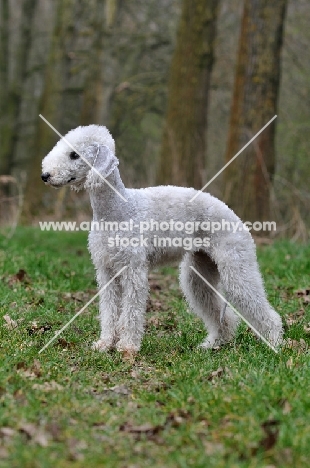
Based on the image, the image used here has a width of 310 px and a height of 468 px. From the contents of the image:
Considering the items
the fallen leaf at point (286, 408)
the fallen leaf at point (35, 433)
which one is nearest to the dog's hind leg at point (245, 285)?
the fallen leaf at point (286, 408)

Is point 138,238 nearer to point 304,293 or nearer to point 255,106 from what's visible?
point 304,293

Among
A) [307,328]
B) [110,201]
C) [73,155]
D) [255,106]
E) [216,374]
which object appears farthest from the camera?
[255,106]

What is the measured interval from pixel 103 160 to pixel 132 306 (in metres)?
1.09

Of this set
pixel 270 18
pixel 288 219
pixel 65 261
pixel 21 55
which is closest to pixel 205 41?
pixel 270 18

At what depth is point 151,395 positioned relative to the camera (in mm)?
3910

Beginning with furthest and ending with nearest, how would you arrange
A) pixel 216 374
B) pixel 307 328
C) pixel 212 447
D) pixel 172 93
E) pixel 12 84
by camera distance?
1. pixel 12 84
2. pixel 172 93
3. pixel 307 328
4. pixel 216 374
5. pixel 212 447

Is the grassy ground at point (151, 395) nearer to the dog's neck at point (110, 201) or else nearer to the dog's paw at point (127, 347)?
the dog's paw at point (127, 347)

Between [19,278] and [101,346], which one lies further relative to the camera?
[19,278]

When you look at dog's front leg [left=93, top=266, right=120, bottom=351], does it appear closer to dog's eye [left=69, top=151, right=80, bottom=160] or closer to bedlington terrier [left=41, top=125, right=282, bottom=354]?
bedlington terrier [left=41, top=125, right=282, bottom=354]

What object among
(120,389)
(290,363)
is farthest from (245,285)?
(120,389)

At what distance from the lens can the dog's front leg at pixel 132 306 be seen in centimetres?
486

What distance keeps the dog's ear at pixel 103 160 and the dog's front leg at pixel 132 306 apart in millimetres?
729

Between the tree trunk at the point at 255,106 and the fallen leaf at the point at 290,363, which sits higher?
the tree trunk at the point at 255,106

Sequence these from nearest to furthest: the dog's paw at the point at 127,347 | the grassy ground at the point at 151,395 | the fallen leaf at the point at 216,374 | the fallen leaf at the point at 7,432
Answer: the grassy ground at the point at 151,395 < the fallen leaf at the point at 7,432 < the fallen leaf at the point at 216,374 < the dog's paw at the point at 127,347
